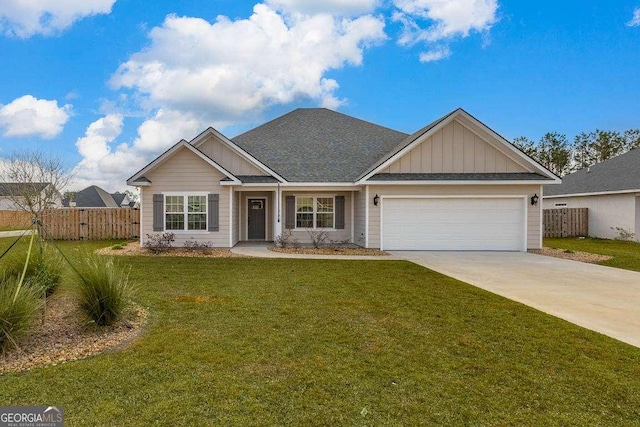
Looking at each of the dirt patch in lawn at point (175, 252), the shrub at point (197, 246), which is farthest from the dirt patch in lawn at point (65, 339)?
the shrub at point (197, 246)

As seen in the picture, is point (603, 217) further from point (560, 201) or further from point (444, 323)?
point (444, 323)

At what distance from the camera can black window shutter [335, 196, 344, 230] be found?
1516cm

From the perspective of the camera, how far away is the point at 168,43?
13312 millimetres

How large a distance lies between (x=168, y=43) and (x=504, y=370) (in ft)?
49.1

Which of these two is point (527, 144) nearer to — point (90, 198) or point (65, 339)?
point (65, 339)

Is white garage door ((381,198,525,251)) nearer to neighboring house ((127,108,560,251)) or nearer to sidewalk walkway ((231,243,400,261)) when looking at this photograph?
neighboring house ((127,108,560,251))

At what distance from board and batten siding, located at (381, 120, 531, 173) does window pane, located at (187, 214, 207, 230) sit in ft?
24.6

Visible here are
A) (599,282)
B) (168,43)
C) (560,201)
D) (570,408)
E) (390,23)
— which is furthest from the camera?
(560,201)

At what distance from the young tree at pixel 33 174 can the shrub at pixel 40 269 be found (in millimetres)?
16353

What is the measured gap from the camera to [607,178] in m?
19.7

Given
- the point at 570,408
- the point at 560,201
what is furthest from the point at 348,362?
the point at 560,201

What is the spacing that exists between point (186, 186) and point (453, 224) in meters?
10.6

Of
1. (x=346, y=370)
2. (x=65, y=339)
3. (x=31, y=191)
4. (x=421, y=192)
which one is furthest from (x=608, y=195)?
(x=31, y=191)

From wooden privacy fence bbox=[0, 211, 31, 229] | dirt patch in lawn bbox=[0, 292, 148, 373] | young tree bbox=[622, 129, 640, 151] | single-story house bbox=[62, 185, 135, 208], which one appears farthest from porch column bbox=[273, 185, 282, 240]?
young tree bbox=[622, 129, 640, 151]
